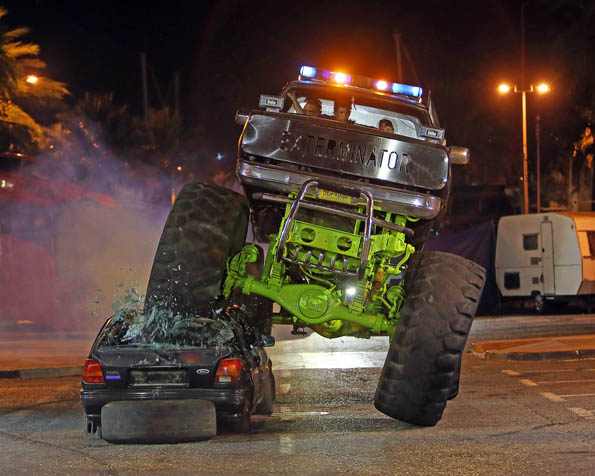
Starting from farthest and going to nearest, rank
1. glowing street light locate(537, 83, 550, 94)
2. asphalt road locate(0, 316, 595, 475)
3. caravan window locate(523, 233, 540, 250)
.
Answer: glowing street light locate(537, 83, 550, 94)
caravan window locate(523, 233, 540, 250)
asphalt road locate(0, 316, 595, 475)

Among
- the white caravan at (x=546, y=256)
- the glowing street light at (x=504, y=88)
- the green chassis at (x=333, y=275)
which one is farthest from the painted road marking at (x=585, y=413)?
the glowing street light at (x=504, y=88)

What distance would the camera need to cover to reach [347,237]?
347 inches

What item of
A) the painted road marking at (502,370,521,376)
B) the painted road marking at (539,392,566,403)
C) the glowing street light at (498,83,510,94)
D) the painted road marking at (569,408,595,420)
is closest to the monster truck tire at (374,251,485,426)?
the painted road marking at (569,408,595,420)

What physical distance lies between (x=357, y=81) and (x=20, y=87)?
17240 millimetres

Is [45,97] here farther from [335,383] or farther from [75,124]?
[335,383]

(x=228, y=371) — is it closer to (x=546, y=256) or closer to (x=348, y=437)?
(x=348, y=437)

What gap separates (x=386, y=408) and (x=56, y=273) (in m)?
16.4

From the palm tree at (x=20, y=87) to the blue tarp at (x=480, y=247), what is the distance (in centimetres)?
1161

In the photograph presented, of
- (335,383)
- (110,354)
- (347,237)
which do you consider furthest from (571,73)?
(110,354)

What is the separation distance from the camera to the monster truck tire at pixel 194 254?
9.26 m

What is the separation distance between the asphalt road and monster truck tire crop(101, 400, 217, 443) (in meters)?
0.13

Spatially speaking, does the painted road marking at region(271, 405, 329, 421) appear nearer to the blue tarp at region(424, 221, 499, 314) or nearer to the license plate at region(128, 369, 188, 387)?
the license plate at region(128, 369, 188, 387)

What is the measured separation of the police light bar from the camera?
10070 millimetres

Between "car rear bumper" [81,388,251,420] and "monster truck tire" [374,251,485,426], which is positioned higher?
"monster truck tire" [374,251,485,426]
